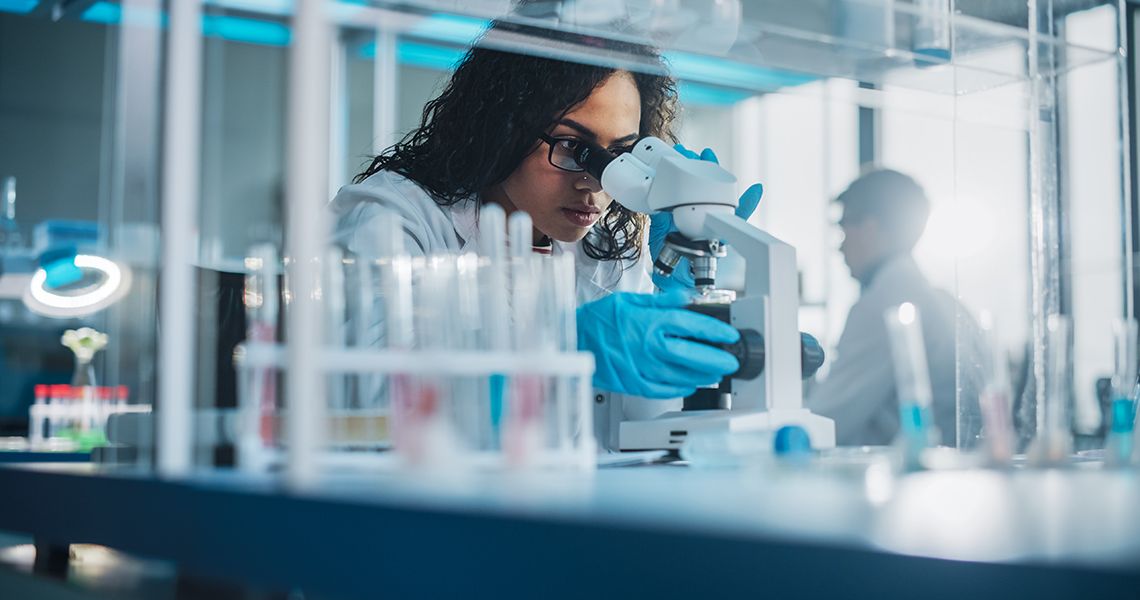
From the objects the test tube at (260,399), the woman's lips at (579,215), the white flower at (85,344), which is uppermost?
the woman's lips at (579,215)

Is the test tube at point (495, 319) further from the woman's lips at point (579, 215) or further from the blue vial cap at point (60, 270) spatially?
the blue vial cap at point (60, 270)

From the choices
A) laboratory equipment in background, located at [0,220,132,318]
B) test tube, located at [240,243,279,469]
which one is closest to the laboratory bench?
test tube, located at [240,243,279,469]

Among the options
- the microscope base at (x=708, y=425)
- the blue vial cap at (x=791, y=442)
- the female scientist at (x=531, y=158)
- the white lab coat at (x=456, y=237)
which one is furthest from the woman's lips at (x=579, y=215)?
the blue vial cap at (x=791, y=442)

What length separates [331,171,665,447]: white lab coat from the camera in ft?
5.89

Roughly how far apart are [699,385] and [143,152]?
0.80 m

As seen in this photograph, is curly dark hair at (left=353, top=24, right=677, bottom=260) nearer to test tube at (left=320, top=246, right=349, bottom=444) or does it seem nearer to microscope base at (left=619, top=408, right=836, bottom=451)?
microscope base at (left=619, top=408, right=836, bottom=451)

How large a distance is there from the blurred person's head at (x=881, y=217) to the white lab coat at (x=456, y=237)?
2075mm

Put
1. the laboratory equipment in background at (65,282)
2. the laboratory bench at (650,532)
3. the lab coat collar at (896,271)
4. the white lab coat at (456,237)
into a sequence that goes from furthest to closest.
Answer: the lab coat collar at (896,271)
the laboratory equipment in background at (65,282)
the white lab coat at (456,237)
the laboratory bench at (650,532)

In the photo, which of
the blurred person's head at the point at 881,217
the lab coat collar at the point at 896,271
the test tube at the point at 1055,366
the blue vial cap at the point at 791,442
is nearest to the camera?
the blue vial cap at the point at 791,442

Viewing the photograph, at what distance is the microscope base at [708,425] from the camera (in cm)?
149

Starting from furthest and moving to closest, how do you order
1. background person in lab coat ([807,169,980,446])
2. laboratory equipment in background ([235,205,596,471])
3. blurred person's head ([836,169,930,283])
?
blurred person's head ([836,169,930,283]) < background person in lab coat ([807,169,980,446]) < laboratory equipment in background ([235,205,596,471])

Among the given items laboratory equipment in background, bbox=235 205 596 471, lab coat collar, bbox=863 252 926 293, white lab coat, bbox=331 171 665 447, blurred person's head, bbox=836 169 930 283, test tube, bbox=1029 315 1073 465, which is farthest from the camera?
blurred person's head, bbox=836 169 930 283

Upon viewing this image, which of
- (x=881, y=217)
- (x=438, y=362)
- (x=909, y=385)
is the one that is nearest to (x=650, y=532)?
(x=438, y=362)

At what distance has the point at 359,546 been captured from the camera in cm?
80
